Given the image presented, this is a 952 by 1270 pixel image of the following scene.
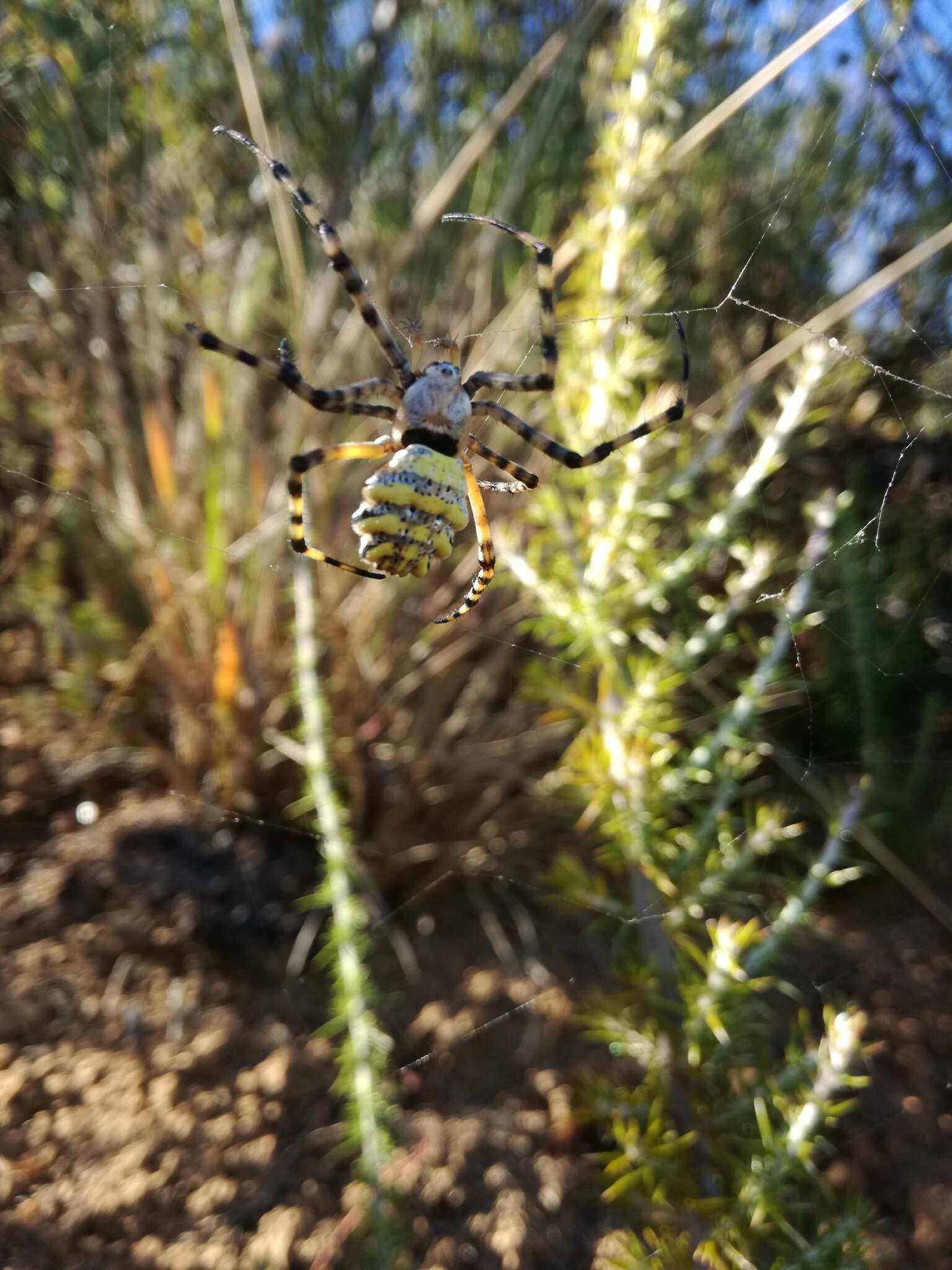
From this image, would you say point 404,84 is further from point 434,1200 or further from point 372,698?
point 434,1200

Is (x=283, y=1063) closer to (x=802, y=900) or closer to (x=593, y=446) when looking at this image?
(x=802, y=900)

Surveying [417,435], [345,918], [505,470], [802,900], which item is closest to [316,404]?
[417,435]

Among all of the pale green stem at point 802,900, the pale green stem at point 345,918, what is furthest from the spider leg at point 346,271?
the pale green stem at point 802,900

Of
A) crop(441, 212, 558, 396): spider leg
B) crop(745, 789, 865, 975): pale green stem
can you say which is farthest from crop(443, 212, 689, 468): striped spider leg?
crop(745, 789, 865, 975): pale green stem

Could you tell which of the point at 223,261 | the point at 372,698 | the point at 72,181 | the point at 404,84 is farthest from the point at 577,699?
the point at 404,84

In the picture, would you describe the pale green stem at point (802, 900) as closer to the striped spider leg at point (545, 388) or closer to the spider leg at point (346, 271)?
the striped spider leg at point (545, 388)

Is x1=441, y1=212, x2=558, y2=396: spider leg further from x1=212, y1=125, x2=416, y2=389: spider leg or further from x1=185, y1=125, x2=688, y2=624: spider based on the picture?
x1=212, y1=125, x2=416, y2=389: spider leg
